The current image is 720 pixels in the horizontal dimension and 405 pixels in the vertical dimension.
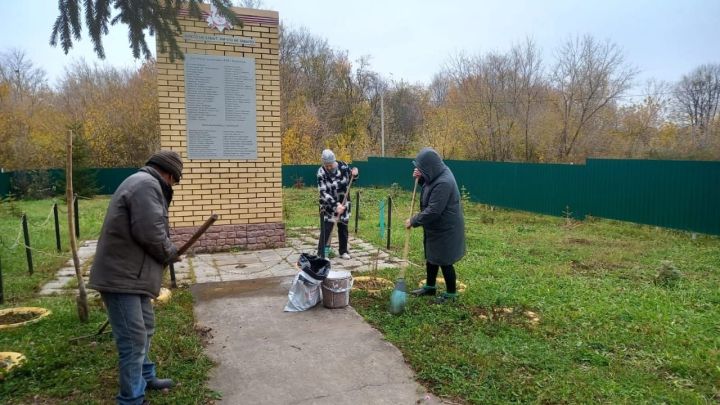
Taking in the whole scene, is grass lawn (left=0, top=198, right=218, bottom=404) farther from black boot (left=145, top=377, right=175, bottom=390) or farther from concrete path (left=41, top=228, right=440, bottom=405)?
concrete path (left=41, top=228, right=440, bottom=405)

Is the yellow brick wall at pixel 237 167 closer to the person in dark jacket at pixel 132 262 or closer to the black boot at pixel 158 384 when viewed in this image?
the black boot at pixel 158 384

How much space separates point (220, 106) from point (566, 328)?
17.9 ft

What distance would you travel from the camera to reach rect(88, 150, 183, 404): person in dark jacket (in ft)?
8.77

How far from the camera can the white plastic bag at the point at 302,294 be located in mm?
4699

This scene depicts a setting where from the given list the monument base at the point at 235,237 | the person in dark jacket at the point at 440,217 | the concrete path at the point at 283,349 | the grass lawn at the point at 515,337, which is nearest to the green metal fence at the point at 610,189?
the grass lawn at the point at 515,337

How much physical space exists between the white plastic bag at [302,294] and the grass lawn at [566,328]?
0.50 m

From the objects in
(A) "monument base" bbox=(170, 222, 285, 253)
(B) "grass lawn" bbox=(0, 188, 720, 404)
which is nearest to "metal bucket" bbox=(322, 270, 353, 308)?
(B) "grass lawn" bbox=(0, 188, 720, 404)

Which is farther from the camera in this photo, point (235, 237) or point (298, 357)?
point (235, 237)

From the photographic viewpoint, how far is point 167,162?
2957 mm

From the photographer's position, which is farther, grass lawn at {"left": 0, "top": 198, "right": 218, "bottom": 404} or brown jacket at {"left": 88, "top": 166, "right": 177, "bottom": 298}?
grass lawn at {"left": 0, "top": 198, "right": 218, "bottom": 404}

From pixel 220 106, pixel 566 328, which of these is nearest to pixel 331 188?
pixel 220 106

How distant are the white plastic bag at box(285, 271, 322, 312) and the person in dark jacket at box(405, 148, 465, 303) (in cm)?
110

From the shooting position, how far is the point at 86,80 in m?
26.1

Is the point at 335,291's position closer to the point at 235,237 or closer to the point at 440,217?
the point at 440,217
